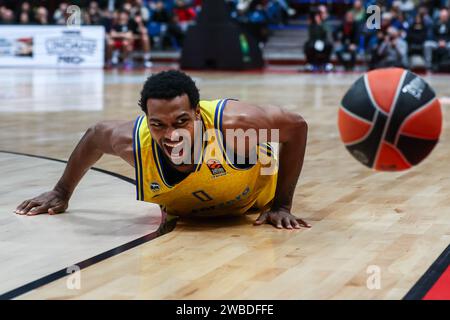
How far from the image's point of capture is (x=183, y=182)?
170 inches

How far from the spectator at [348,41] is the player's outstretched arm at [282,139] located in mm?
15678

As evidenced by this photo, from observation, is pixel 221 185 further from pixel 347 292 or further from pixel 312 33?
pixel 312 33

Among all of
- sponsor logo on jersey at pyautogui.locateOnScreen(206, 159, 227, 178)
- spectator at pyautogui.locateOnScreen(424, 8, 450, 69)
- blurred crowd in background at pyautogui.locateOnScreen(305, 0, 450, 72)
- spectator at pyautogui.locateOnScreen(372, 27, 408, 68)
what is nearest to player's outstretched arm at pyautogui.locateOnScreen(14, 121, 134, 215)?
sponsor logo on jersey at pyautogui.locateOnScreen(206, 159, 227, 178)

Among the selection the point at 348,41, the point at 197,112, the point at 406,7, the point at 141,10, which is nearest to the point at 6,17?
the point at 141,10

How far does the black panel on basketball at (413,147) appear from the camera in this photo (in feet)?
12.5

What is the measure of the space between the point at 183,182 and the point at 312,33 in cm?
1581

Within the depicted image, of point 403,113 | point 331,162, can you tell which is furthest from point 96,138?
point 331,162

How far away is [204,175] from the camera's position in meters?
4.30

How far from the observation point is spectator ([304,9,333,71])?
1958cm

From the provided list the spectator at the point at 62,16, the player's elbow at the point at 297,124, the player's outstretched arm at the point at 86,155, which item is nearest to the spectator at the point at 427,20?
the spectator at the point at 62,16

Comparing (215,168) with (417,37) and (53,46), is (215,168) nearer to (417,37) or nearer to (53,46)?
(417,37)

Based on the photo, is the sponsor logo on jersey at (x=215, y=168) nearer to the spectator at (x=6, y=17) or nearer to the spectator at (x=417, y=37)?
the spectator at (x=417, y=37)

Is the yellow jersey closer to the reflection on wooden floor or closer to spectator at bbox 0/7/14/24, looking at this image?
the reflection on wooden floor

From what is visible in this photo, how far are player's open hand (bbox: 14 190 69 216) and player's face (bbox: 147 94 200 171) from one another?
40.1 inches
